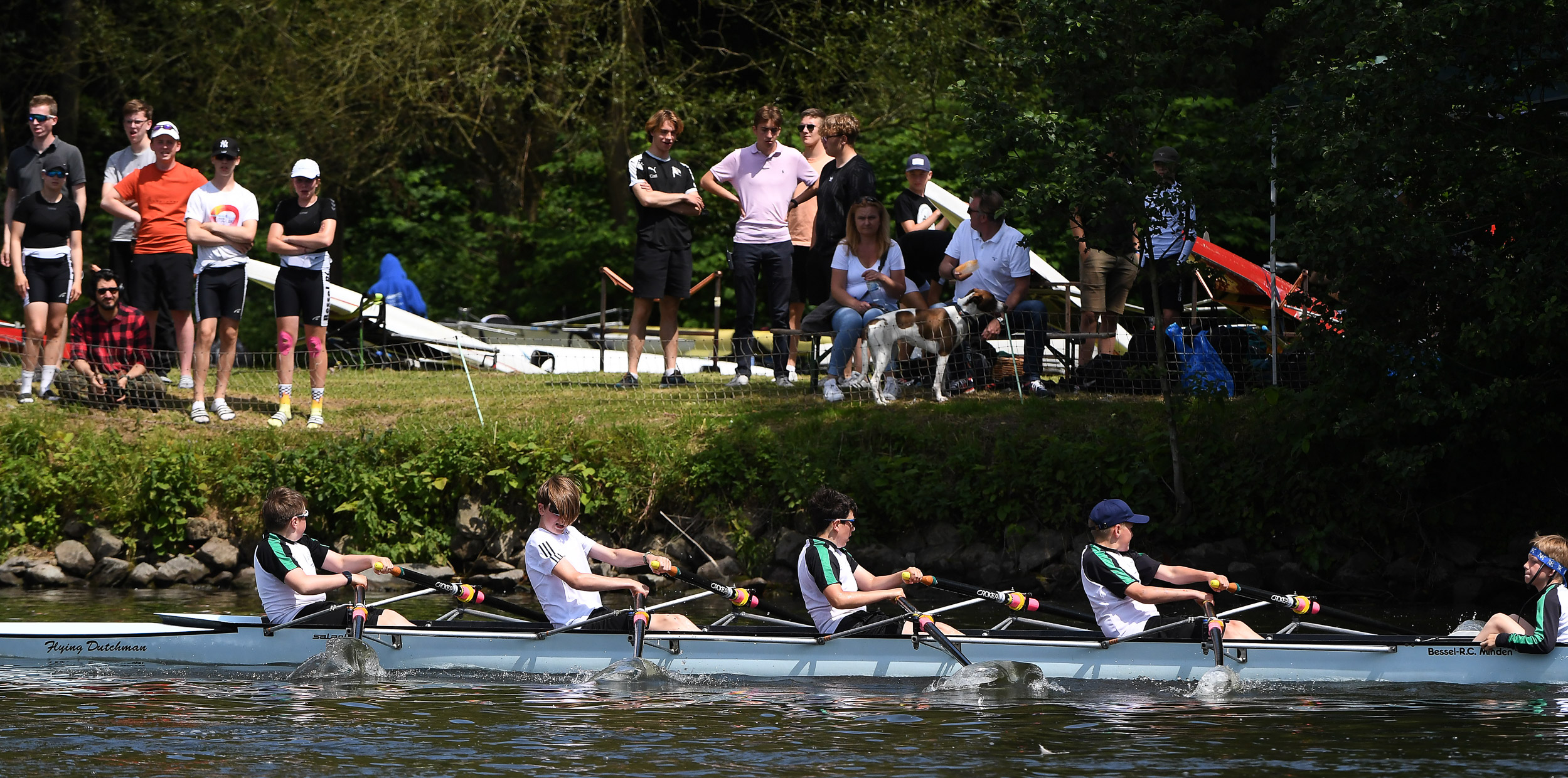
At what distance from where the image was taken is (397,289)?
765 inches

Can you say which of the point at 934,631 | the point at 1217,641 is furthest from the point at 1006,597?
the point at 1217,641

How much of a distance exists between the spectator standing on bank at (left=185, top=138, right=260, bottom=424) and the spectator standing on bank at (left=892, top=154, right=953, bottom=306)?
497cm

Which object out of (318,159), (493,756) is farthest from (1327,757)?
(318,159)

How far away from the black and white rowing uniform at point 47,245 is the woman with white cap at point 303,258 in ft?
5.45

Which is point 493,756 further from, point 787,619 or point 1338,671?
point 1338,671

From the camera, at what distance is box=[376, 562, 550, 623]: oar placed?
Answer: 9.30 meters

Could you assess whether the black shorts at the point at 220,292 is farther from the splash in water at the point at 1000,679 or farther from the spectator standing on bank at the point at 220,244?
the splash in water at the point at 1000,679

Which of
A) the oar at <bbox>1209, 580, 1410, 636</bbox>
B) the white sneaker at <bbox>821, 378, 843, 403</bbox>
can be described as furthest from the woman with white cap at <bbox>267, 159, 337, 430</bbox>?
the oar at <bbox>1209, 580, 1410, 636</bbox>

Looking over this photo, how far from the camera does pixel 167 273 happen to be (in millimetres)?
12883

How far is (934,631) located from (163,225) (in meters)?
7.38

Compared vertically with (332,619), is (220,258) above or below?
above

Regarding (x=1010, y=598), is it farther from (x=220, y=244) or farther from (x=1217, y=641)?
(x=220, y=244)

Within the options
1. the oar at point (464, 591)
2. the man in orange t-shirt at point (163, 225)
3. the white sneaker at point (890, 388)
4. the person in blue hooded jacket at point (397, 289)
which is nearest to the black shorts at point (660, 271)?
the white sneaker at point (890, 388)

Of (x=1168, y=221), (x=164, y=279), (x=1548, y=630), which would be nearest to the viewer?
(x=1548, y=630)
